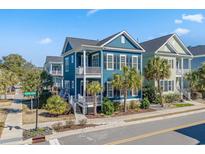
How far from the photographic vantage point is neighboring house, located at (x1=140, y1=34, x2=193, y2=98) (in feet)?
96.0

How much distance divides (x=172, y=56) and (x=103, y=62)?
12822 millimetres

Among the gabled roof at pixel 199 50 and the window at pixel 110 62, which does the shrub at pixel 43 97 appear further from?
the gabled roof at pixel 199 50

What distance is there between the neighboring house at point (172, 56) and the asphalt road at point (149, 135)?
523 inches

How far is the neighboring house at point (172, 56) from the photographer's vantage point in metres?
29.2

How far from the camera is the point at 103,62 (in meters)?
23.1

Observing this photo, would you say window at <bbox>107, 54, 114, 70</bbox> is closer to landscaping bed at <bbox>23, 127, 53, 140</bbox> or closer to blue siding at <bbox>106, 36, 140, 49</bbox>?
blue siding at <bbox>106, 36, 140, 49</bbox>

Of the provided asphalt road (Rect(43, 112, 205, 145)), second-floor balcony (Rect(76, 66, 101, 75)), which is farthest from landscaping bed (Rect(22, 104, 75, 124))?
asphalt road (Rect(43, 112, 205, 145))

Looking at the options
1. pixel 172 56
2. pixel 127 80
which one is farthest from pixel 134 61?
pixel 172 56

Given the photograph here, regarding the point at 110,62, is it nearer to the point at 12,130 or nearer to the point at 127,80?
the point at 127,80
